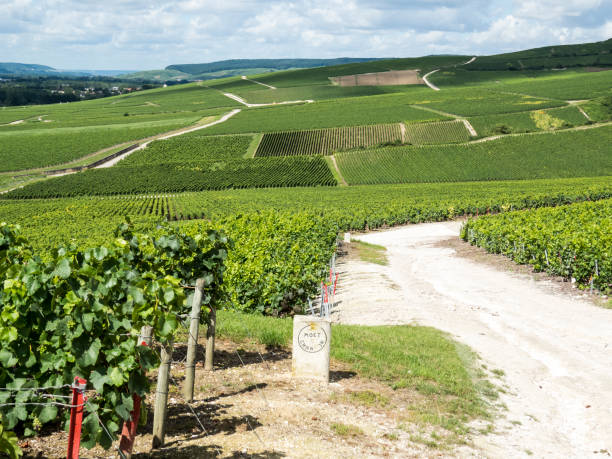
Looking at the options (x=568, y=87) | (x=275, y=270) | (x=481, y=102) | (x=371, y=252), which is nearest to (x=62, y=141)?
(x=481, y=102)

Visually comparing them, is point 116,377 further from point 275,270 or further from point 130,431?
point 275,270

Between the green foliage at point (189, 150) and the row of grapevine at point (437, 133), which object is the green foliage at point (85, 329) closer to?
the green foliage at point (189, 150)

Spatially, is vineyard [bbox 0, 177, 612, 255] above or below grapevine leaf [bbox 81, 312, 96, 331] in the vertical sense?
below

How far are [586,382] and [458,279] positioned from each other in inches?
522

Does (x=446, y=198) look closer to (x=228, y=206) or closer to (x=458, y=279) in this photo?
(x=228, y=206)

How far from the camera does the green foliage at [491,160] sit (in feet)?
279

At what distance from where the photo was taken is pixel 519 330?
17.2 meters

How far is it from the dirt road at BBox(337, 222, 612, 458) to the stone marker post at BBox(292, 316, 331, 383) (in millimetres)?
3050

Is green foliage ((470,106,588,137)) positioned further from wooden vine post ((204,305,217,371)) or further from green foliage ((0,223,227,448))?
green foliage ((0,223,227,448))

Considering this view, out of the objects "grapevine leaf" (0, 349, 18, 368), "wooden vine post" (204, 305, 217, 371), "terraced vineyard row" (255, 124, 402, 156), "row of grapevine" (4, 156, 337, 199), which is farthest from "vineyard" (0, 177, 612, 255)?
"grapevine leaf" (0, 349, 18, 368)

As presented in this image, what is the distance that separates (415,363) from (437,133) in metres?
A: 102

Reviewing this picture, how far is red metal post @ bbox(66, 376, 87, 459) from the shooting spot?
5.92 metres

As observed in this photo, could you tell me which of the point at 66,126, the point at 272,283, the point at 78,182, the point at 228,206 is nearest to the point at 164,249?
the point at 272,283

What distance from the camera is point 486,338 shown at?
52.8 feet
